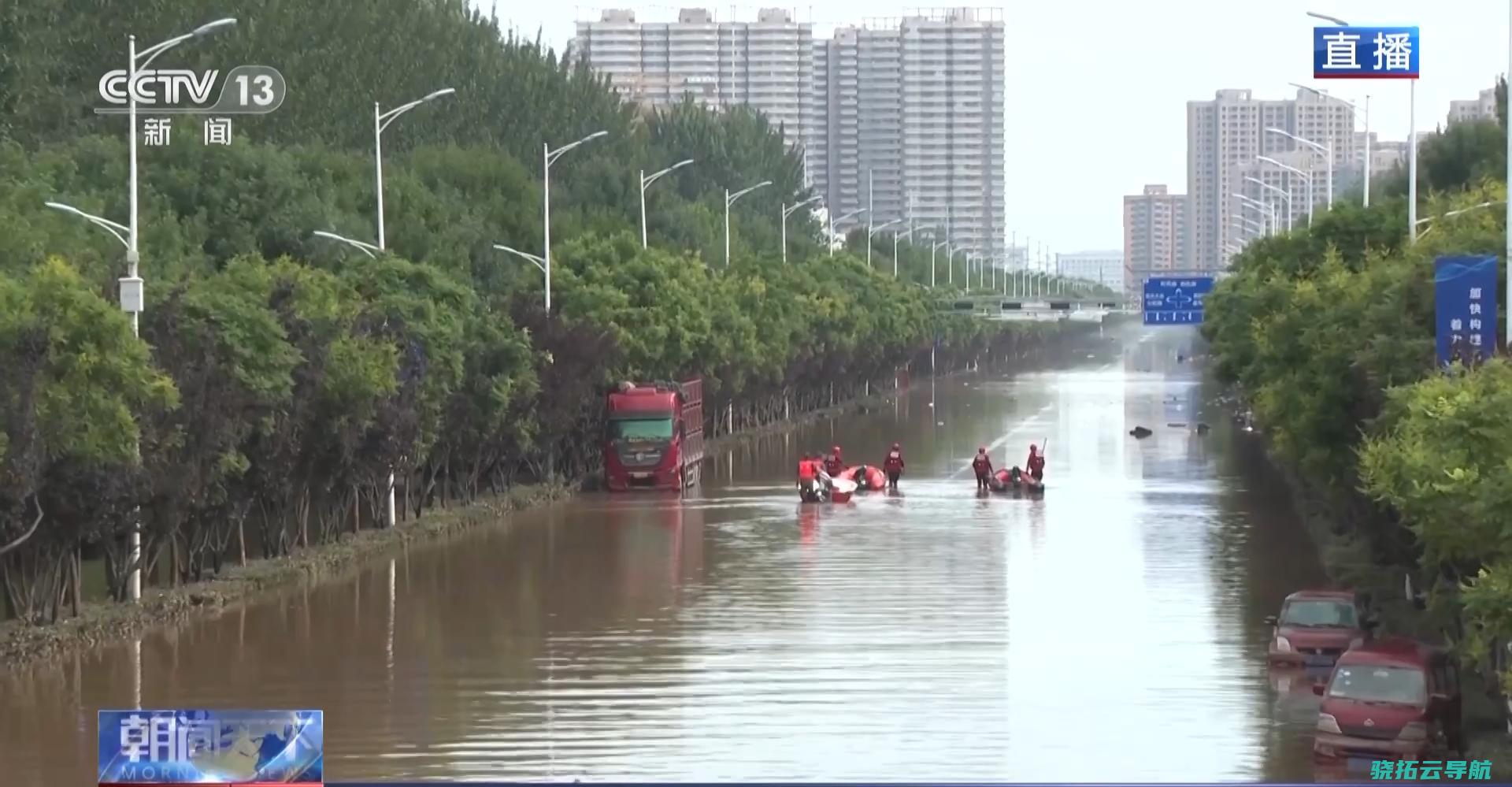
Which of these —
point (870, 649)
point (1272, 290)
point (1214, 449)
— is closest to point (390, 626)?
point (870, 649)

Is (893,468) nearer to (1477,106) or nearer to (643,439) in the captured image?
(643,439)

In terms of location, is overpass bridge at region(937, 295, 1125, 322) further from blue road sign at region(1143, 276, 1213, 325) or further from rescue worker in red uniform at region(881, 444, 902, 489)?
rescue worker in red uniform at region(881, 444, 902, 489)

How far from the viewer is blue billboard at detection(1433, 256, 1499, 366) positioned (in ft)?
96.1

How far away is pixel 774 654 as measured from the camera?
3045 cm

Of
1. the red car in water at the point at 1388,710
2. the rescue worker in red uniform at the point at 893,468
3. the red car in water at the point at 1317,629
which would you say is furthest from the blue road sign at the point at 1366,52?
the red car in water at the point at 1388,710

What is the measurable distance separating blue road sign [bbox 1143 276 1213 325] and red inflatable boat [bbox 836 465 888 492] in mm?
43516

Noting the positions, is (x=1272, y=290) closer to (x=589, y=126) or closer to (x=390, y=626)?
(x=390, y=626)

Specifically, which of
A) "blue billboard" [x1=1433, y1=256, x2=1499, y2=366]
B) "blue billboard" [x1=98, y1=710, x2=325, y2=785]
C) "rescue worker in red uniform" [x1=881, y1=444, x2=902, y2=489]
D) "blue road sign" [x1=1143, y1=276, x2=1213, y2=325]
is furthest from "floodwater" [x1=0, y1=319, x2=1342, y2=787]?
"blue road sign" [x1=1143, y1=276, x2=1213, y2=325]

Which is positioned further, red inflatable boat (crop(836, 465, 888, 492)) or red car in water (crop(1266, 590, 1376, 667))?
red inflatable boat (crop(836, 465, 888, 492))

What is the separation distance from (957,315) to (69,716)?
12743cm

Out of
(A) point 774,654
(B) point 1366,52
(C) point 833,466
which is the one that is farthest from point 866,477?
(A) point 774,654

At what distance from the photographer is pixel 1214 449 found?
251 ft

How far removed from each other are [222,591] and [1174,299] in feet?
233

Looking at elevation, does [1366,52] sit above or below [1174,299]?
above
